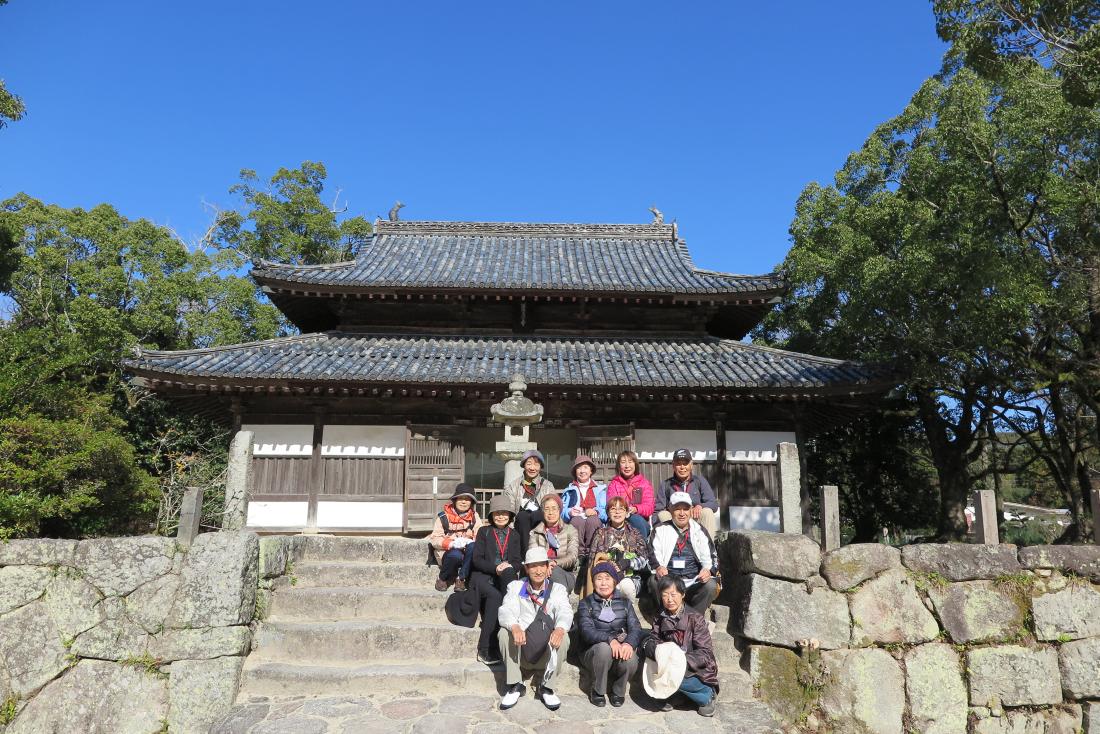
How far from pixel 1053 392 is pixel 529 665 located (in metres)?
12.3

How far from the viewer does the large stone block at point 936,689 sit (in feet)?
18.7

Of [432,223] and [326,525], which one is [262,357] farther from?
[432,223]

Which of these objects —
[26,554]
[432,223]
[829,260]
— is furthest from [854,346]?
[26,554]

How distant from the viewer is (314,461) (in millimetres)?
11750

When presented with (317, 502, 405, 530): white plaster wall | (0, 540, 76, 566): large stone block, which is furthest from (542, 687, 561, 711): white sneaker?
(317, 502, 405, 530): white plaster wall

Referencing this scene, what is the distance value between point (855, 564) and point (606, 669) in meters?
2.64

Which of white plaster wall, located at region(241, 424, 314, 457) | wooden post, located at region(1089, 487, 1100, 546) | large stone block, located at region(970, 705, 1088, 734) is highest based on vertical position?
white plaster wall, located at region(241, 424, 314, 457)

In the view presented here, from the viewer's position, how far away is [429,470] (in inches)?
462

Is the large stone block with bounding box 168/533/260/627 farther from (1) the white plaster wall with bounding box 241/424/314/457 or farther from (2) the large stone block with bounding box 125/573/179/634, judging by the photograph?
(1) the white plaster wall with bounding box 241/424/314/457

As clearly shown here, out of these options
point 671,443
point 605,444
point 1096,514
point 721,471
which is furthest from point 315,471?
point 1096,514

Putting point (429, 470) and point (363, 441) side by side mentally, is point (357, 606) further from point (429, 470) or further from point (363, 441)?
point (363, 441)

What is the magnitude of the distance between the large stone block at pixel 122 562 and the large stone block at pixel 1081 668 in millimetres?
8491

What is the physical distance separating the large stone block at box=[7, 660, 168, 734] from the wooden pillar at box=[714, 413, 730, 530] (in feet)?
30.2

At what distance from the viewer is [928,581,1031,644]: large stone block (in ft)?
19.5
